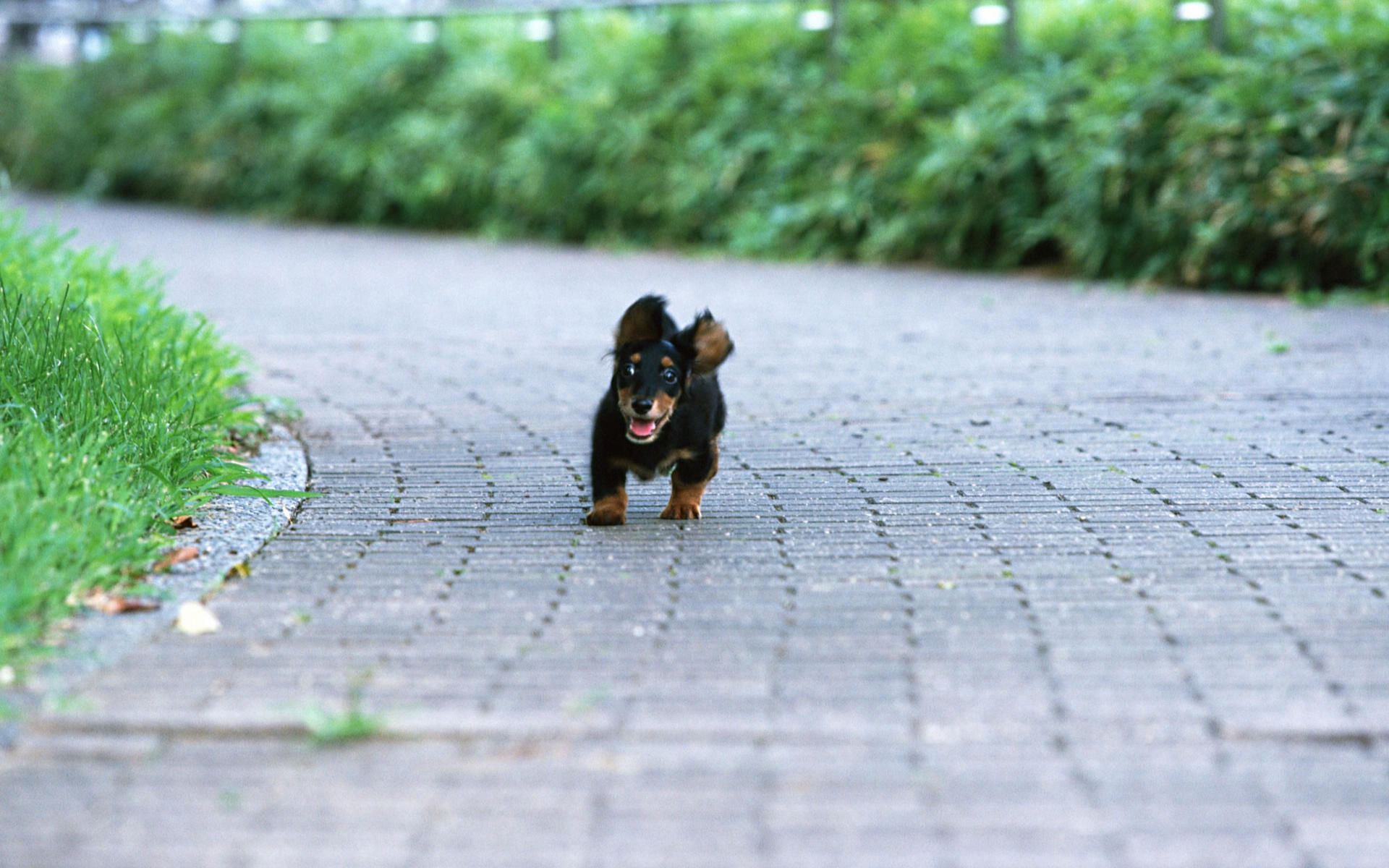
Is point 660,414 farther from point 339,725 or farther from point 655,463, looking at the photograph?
point 339,725

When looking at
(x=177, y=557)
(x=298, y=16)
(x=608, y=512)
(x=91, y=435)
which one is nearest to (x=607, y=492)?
(x=608, y=512)

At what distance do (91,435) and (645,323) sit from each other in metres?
1.68

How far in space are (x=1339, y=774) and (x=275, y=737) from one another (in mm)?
2077

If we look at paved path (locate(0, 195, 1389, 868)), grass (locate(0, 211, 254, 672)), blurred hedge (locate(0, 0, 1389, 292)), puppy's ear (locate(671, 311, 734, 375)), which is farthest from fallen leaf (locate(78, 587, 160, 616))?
blurred hedge (locate(0, 0, 1389, 292))

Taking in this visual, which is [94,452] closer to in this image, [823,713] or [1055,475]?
[823,713]

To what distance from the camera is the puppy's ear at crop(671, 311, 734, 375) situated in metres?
4.98

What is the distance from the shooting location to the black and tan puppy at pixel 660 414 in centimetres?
482

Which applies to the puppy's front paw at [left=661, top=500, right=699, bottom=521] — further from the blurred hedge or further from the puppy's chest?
the blurred hedge

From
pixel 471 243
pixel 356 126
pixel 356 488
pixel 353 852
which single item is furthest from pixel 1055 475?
pixel 356 126

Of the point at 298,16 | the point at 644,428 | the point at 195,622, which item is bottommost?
the point at 195,622

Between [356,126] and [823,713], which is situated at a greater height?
[356,126]

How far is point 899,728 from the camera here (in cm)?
329

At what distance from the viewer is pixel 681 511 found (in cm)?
514

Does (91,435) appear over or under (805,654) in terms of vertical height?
over
